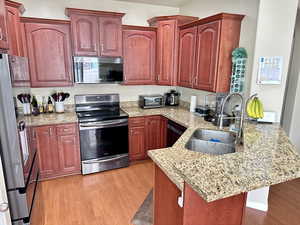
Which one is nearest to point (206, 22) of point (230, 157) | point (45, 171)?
point (230, 157)

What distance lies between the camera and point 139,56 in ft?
11.6

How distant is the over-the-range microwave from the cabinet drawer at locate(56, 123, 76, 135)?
26.8 inches

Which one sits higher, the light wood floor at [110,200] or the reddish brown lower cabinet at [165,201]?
the reddish brown lower cabinet at [165,201]

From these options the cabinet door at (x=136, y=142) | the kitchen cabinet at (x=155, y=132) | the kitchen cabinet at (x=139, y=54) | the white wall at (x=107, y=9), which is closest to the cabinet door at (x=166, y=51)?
the kitchen cabinet at (x=139, y=54)

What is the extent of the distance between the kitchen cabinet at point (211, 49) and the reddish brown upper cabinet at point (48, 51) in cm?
181

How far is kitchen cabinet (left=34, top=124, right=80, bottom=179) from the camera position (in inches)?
113

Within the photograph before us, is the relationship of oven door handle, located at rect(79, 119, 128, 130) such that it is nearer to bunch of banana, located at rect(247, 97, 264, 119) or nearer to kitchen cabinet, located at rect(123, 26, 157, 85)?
kitchen cabinet, located at rect(123, 26, 157, 85)

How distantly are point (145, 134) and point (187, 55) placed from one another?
4.72 ft

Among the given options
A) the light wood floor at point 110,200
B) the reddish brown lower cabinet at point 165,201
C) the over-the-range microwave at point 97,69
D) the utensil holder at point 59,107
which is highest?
the over-the-range microwave at point 97,69

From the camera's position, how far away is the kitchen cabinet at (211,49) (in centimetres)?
254

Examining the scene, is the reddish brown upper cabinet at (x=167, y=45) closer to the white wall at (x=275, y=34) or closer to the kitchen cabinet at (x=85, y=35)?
the kitchen cabinet at (x=85, y=35)

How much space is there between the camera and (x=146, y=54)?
3570 millimetres

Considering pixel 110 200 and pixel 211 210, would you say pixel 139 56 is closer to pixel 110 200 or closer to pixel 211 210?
pixel 110 200

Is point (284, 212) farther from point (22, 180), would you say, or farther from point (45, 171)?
point (45, 171)
